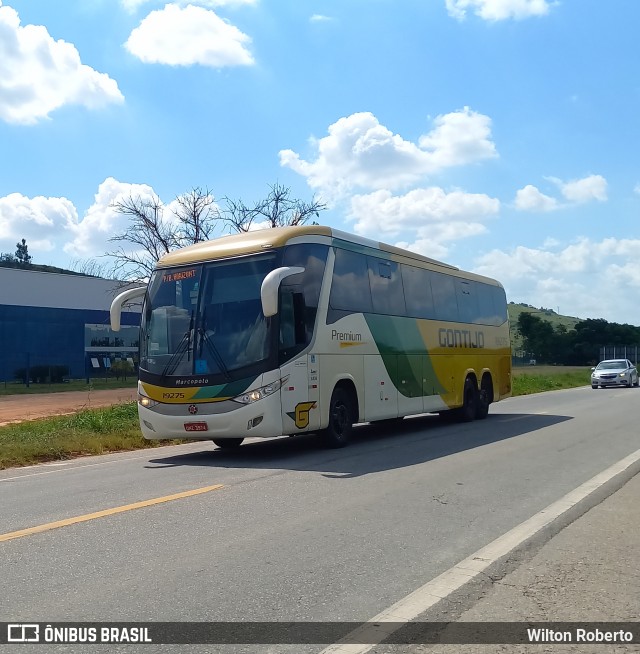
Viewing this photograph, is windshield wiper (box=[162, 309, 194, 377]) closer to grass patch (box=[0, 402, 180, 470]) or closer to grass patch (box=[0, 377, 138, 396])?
grass patch (box=[0, 402, 180, 470])

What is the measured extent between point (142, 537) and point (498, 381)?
55.2 feet

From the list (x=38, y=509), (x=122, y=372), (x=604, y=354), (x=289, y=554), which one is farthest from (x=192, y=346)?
(x=604, y=354)

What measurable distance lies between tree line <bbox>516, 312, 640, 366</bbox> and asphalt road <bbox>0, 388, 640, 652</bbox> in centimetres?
8991

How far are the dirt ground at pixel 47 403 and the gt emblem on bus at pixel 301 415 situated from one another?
13516 mm

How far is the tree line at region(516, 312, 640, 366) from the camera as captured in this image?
101m

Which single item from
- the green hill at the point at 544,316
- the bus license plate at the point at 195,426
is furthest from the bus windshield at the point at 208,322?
the green hill at the point at 544,316

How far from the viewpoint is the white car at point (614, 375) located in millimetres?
40938

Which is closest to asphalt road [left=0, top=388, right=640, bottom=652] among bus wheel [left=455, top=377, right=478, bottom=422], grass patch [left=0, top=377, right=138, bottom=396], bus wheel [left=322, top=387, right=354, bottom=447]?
bus wheel [left=322, top=387, right=354, bottom=447]

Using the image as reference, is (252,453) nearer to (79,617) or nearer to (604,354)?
(79,617)

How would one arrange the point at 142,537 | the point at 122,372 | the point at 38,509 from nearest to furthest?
1. the point at 142,537
2. the point at 38,509
3. the point at 122,372

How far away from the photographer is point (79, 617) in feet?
15.6

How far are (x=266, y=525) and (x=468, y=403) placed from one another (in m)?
13.4

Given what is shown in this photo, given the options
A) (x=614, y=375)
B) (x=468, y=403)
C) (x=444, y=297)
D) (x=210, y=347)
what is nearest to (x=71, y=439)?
(x=210, y=347)

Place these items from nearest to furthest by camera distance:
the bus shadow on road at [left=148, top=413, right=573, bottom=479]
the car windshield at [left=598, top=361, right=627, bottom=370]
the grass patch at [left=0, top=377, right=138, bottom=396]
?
1. the bus shadow on road at [left=148, top=413, right=573, bottom=479]
2. the grass patch at [left=0, top=377, right=138, bottom=396]
3. the car windshield at [left=598, top=361, right=627, bottom=370]
